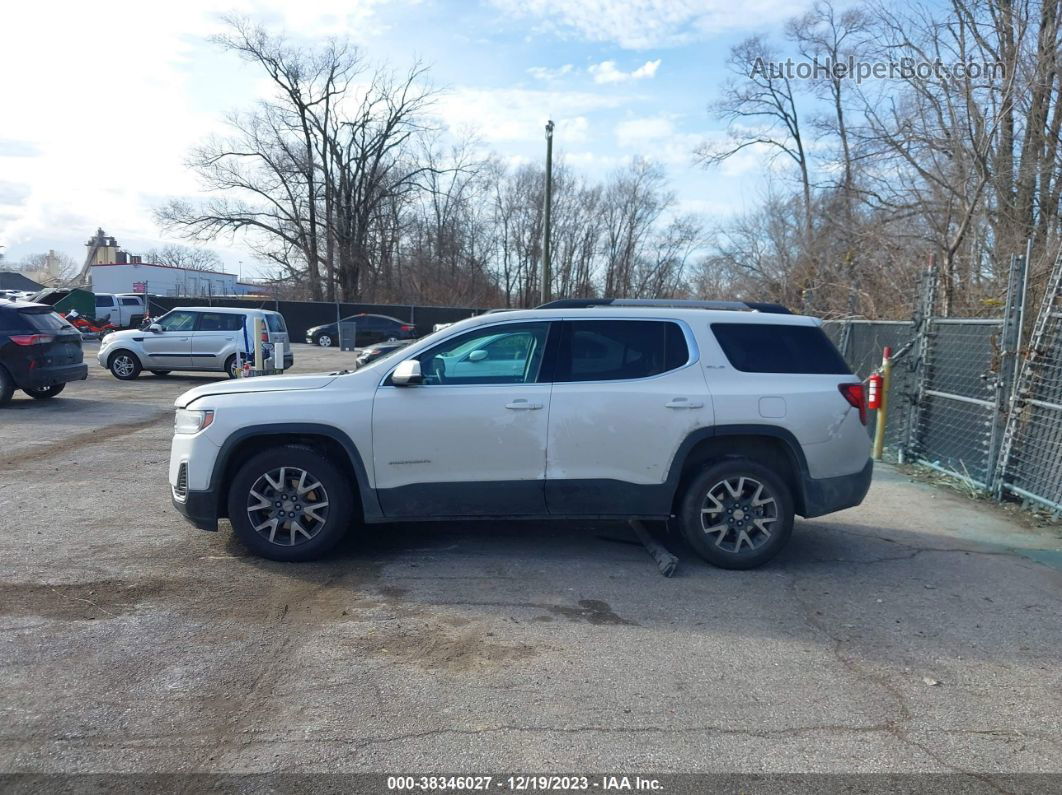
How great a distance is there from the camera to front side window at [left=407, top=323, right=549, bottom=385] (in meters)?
5.83

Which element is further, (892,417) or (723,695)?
(892,417)

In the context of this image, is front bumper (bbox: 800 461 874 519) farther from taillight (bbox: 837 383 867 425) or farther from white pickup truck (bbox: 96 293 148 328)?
white pickup truck (bbox: 96 293 148 328)

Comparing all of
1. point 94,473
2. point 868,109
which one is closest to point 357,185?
point 868,109

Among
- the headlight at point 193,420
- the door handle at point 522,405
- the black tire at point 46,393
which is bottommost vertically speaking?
the black tire at point 46,393

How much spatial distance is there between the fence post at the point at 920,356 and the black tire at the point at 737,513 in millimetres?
4845

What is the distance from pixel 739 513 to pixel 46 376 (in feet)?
39.6

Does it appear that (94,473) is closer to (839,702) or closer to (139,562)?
(139,562)

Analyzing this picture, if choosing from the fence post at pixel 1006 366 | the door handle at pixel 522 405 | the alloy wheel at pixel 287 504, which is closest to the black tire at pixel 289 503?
the alloy wheel at pixel 287 504

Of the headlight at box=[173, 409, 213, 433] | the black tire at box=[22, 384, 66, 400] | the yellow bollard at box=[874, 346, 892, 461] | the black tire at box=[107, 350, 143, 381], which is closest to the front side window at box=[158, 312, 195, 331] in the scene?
the black tire at box=[107, 350, 143, 381]

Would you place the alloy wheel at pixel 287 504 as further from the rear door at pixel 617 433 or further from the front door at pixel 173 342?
the front door at pixel 173 342

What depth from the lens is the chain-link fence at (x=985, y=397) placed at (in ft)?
24.7

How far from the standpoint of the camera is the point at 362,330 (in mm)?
37406

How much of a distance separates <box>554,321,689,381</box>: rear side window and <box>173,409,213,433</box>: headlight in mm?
2423

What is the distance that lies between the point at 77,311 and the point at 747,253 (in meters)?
27.7
